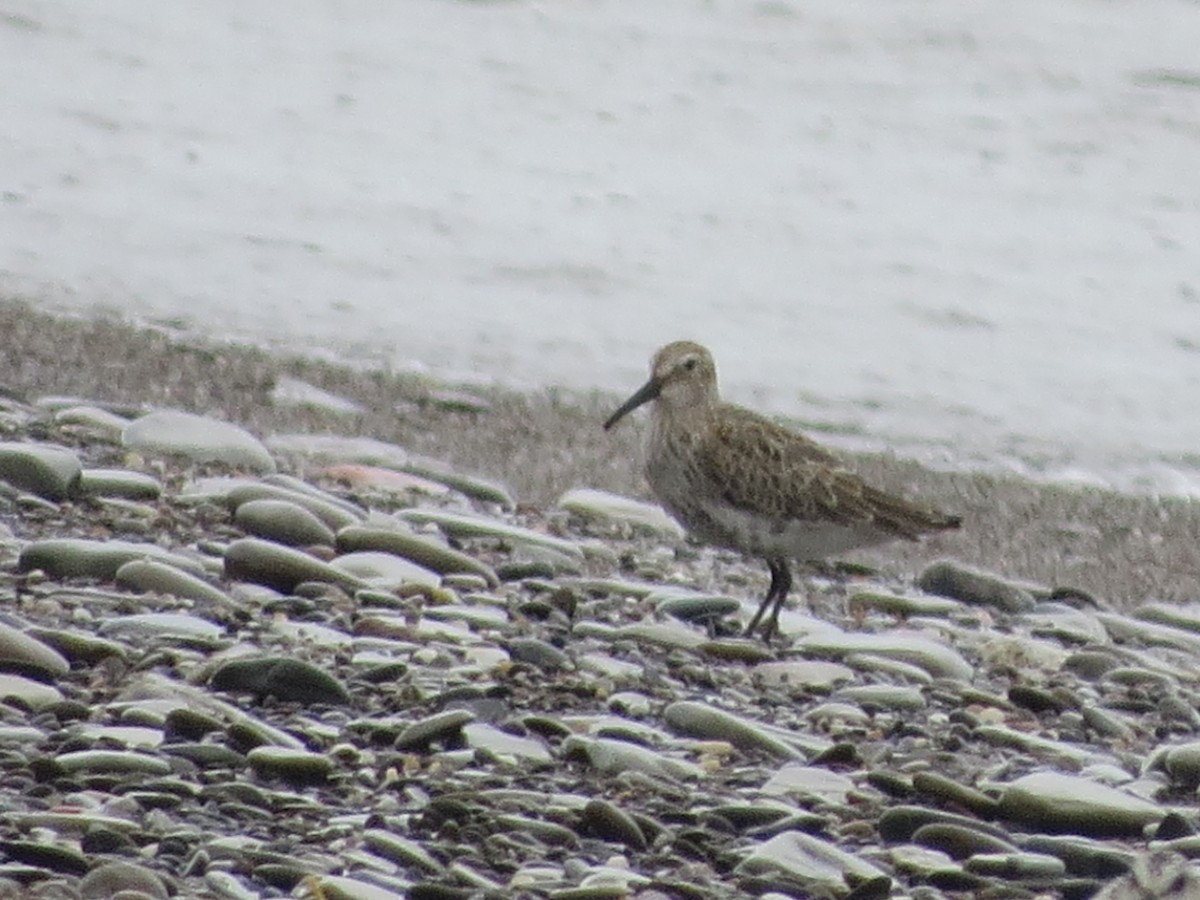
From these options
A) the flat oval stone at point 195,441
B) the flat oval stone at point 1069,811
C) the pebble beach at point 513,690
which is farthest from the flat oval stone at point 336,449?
the flat oval stone at point 1069,811

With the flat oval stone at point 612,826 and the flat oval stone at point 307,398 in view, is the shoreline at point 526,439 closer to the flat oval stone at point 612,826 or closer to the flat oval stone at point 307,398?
the flat oval stone at point 307,398

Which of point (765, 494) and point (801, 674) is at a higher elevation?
point (765, 494)

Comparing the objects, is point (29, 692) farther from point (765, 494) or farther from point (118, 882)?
point (765, 494)

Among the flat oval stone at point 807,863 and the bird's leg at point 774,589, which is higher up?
the bird's leg at point 774,589

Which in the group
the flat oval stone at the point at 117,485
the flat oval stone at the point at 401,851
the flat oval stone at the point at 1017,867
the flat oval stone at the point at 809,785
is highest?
the flat oval stone at the point at 117,485

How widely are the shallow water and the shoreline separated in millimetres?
671

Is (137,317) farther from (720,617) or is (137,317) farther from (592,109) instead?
(592,109)

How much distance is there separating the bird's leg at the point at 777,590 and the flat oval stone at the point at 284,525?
3.86 feet

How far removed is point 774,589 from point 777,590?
2cm

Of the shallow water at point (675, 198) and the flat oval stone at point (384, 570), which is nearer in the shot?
the flat oval stone at point (384, 570)

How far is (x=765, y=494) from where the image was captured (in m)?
6.49

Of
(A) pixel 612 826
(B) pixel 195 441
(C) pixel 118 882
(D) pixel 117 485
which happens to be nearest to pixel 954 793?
(A) pixel 612 826

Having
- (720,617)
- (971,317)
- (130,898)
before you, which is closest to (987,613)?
(720,617)

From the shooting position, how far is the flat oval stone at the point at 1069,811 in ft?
15.8
